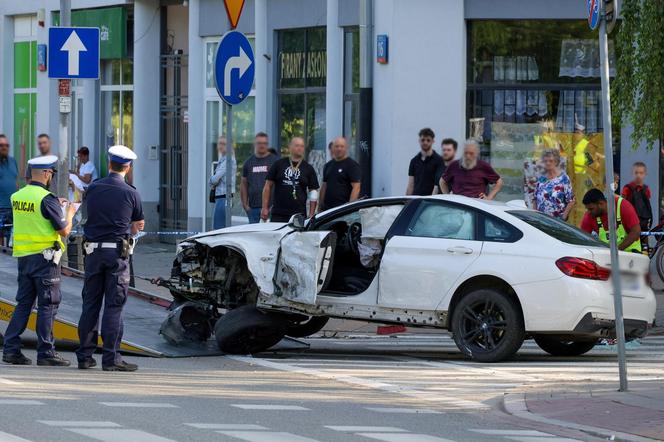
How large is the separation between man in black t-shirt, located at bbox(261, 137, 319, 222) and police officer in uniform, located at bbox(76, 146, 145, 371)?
18.8 feet

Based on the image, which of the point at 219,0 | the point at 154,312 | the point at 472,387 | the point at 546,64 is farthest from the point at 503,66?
the point at 472,387

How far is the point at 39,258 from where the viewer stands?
41.1ft

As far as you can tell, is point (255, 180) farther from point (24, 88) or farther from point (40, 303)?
point (24, 88)

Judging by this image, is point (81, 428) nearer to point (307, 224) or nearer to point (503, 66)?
point (307, 224)

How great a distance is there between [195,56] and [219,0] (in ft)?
3.95

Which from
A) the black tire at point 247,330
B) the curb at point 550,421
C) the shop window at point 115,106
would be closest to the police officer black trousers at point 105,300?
the black tire at point 247,330

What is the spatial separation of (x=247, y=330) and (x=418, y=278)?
1614 mm

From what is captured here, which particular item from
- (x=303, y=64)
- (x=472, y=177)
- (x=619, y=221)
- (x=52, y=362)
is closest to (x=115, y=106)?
(x=303, y=64)

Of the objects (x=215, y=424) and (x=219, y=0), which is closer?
(x=215, y=424)

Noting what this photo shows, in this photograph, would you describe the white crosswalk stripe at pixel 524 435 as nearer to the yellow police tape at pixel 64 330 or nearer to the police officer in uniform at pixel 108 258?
the police officer in uniform at pixel 108 258

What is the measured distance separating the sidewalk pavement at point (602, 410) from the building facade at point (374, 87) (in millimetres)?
9397

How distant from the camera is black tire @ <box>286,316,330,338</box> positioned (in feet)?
48.9

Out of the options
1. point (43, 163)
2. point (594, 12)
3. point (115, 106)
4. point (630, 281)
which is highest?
point (594, 12)

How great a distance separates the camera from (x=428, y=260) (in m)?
13.3
